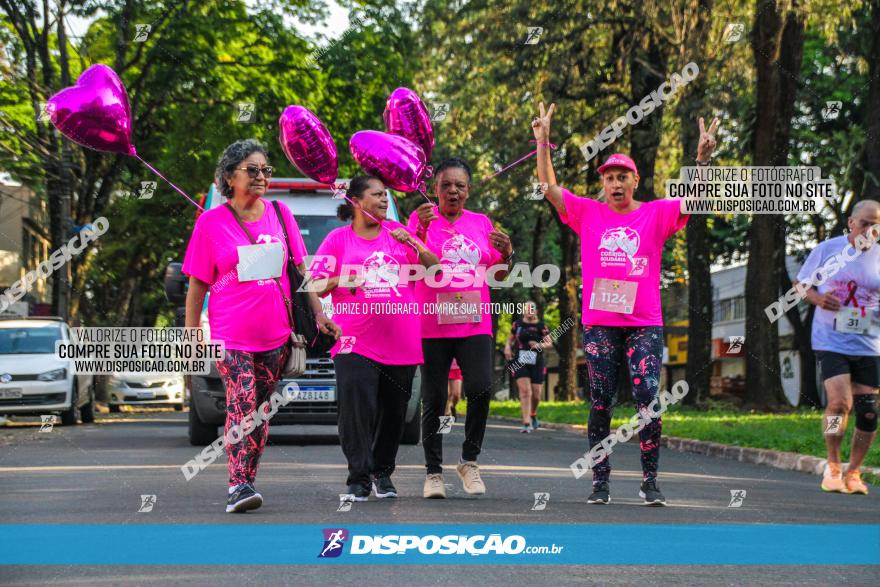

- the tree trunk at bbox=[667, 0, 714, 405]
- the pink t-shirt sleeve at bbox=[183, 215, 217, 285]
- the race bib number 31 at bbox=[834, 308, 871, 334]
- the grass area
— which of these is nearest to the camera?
the pink t-shirt sleeve at bbox=[183, 215, 217, 285]

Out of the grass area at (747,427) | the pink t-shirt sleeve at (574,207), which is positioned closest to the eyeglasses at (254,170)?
the pink t-shirt sleeve at (574,207)

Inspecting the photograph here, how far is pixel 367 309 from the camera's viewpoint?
28.2ft

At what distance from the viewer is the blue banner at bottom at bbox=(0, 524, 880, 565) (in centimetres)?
619

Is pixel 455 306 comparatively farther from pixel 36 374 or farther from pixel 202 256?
pixel 36 374

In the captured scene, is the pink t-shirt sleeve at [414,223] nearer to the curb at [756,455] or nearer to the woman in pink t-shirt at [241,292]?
the woman in pink t-shirt at [241,292]

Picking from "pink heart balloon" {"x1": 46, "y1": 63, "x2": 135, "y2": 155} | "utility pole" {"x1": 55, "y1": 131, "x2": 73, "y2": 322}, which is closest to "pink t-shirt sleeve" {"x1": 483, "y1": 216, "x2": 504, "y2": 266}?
"pink heart balloon" {"x1": 46, "y1": 63, "x2": 135, "y2": 155}

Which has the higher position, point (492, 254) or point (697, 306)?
point (697, 306)

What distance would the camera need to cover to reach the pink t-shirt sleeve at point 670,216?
8664 millimetres

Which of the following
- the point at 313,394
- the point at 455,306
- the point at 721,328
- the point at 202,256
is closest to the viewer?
the point at 202,256

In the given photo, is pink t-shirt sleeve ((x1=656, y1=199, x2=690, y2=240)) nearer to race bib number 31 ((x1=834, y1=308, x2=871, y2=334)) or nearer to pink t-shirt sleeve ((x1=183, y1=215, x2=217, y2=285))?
race bib number 31 ((x1=834, y1=308, x2=871, y2=334))

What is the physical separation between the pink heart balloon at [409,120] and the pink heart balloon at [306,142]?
0.65 meters

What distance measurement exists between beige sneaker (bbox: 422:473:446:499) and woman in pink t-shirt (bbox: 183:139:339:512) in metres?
1.32

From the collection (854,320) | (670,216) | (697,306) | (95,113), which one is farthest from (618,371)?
(697,306)

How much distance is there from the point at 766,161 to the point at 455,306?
14820 mm
